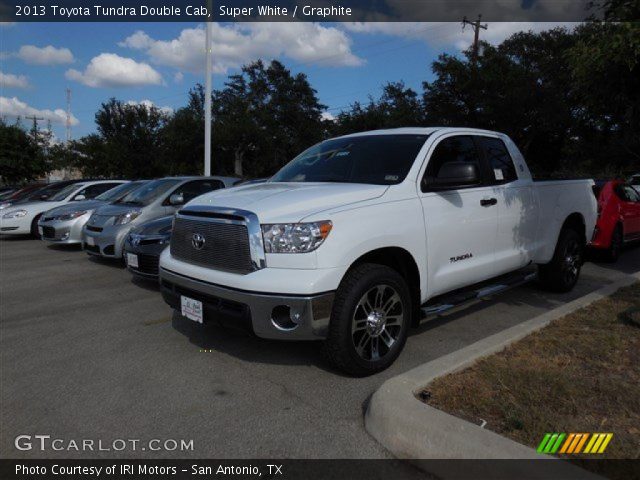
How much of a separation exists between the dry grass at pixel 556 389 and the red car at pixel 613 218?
4961mm

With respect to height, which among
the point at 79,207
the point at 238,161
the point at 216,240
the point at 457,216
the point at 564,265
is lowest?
the point at 564,265

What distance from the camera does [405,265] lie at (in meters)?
4.18

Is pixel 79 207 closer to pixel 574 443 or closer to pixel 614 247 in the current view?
pixel 574 443

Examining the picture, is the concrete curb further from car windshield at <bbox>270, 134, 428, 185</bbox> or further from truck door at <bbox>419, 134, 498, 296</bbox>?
car windshield at <bbox>270, 134, 428, 185</bbox>

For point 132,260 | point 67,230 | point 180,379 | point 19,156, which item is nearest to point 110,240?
point 132,260

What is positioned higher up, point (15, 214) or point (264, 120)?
point (264, 120)

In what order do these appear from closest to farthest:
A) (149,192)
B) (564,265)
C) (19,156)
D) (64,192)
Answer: (564,265) < (149,192) < (64,192) < (19,156)

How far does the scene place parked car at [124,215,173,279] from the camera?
6.55 metres

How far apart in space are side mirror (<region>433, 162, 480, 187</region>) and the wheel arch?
2.50 feet

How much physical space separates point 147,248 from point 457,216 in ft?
13.5

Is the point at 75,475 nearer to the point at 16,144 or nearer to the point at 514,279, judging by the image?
the point at 514,279

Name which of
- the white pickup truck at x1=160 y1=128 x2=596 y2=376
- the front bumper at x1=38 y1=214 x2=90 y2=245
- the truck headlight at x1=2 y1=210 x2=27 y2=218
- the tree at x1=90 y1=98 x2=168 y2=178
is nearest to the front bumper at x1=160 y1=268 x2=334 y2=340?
the white pickup truck at x1=160 y1=128 x2=596 y2=376

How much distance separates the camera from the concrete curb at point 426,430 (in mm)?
2537

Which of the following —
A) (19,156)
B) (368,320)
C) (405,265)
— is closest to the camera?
A: (368,320)
